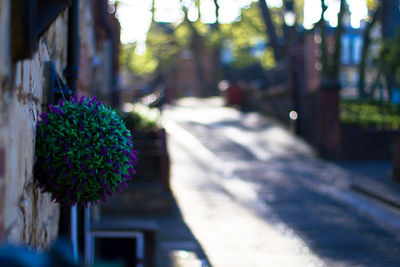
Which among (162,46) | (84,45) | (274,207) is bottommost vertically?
(274,207)

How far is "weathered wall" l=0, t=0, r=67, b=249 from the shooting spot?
2.27 m

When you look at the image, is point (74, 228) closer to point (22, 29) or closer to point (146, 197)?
point (22, 29)

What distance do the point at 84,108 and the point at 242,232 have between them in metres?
5.55

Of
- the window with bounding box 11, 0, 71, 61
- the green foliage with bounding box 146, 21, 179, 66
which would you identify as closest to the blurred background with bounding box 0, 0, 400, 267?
the window with bounding box 11, 0, 71, 61

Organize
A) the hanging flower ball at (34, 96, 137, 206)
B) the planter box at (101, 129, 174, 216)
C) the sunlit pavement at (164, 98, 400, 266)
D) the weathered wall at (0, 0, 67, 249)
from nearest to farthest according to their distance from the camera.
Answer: the weathered wall at (0, 0, 67, 249) → the hanging flower ball at (34, 96, 137, 206) → the sunlit pavement at (164, 98, 400, 266) → the planter box at (101, 129, 174, 216)

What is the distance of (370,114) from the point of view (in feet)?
59.8

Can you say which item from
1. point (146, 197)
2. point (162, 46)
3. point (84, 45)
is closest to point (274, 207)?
point (146, 197)

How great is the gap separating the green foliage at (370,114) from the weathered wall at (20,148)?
1417 centimetres

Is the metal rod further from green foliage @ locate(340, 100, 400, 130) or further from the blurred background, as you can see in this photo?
green foliage @ locate(340, 100, 400, 130)

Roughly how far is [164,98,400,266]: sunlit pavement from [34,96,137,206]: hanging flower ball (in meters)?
3.85

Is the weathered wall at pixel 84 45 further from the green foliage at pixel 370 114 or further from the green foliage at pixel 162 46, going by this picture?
the green foliage at pixel 162 46

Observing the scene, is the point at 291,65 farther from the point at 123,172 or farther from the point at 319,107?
the point at 123,172

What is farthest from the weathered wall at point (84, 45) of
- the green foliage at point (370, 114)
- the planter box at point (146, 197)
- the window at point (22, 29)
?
the green foliage at point (370, 114)

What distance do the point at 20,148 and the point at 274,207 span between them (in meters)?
7.78
